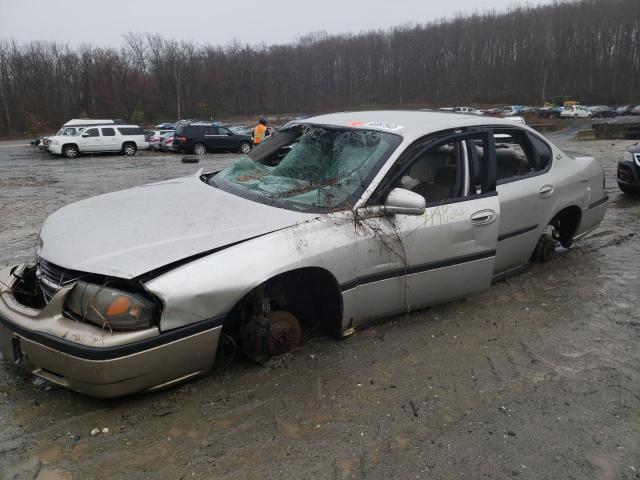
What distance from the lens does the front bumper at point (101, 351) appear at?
8.29ft

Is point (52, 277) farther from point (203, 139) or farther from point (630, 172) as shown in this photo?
point (203, 139)

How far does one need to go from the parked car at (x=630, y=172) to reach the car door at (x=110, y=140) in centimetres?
2302

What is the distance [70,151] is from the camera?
24844 mm

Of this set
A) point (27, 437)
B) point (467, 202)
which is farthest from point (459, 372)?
point (27, 437)

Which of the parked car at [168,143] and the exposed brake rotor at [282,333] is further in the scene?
the parked car at [168,143]

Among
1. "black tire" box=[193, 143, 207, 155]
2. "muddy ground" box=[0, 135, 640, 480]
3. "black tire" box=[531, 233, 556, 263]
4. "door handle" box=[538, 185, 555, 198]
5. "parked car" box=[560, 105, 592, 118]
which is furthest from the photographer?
"parked car" box=[560, 105, 592, 118]

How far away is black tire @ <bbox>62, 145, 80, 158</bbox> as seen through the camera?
2477 centimetres

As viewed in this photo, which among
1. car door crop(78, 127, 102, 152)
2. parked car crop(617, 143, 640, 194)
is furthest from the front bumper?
car door crop(78, 127, 102, 152)

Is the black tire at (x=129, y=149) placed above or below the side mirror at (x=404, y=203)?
below

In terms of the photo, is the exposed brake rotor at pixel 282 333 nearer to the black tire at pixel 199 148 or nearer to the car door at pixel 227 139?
the black tire at pixel 199 148

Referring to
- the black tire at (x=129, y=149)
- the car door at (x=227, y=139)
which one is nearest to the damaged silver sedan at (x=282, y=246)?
the car door at (x=227, y=139)

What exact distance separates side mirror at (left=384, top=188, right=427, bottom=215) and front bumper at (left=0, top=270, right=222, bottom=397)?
1330mm

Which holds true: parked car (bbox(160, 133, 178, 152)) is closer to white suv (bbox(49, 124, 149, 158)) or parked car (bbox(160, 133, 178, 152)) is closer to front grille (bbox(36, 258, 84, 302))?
white suv (bbox(49, 124, 149, 158))

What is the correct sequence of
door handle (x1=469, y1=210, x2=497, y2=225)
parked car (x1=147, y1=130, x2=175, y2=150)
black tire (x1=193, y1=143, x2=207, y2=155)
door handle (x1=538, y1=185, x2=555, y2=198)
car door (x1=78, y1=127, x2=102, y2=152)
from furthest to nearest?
parked car (x1=147, y1=130, x2=175, y2=150) → black tire (x1=193, y1=143, x2=207, y2=155) → car door (x1=78, y1=127, x2=102, y2=152) → door handle (x1=538, y1=185, x2=555, y2=198) → door handle (x1=469, y1=210, x2=497, y2=225)
